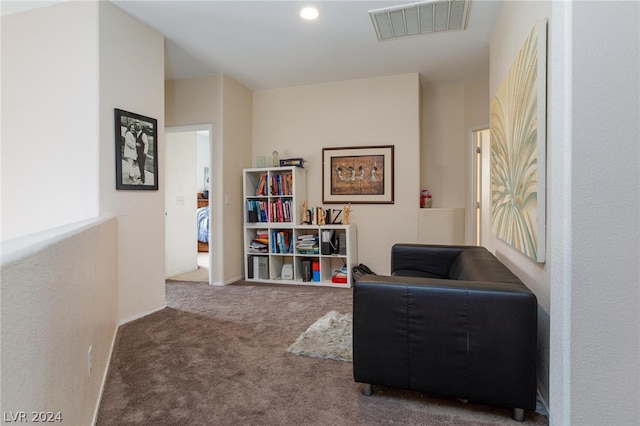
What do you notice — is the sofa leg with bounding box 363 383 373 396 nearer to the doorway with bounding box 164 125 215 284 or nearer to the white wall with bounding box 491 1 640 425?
the white wall with bounding box 491 1 640 425

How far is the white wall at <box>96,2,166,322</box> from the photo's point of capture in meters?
2.75

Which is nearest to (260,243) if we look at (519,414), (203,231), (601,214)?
(203,231)

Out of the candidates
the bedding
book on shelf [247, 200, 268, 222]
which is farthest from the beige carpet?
the bedding

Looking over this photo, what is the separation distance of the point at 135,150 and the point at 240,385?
2.15 m

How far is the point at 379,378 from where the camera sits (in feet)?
5.58

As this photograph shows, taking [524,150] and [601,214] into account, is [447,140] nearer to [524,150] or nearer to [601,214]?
[524,150]

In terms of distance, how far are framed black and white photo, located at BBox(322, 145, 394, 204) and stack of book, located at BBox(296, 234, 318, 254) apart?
1.80ft

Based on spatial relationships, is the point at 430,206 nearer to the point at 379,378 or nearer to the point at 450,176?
the point at 450,176

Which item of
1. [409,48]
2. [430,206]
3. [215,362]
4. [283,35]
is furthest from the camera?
[430,206]

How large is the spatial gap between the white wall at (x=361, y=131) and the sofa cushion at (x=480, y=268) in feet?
5.39

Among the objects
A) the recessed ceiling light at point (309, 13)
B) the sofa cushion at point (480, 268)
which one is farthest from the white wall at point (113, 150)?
the sofa cushion at point (480, 268)

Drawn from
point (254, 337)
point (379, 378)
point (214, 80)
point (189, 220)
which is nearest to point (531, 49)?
point (379, 378)

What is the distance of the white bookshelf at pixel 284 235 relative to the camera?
14.6 ft

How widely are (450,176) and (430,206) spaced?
519 mm
